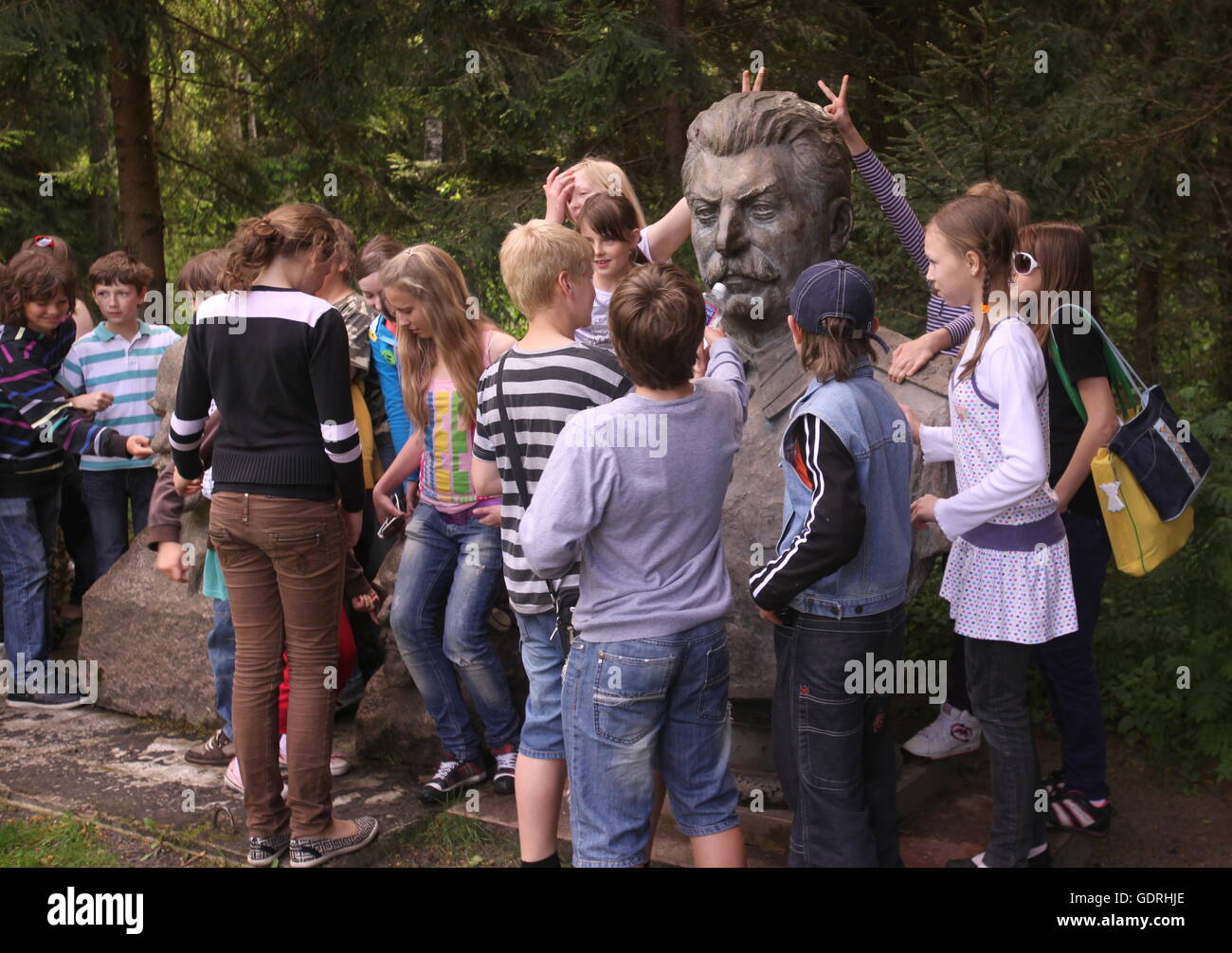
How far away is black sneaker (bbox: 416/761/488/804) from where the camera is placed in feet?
14.5

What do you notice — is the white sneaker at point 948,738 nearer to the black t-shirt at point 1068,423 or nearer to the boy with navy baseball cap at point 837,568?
the black t-shirt at point 1068,423

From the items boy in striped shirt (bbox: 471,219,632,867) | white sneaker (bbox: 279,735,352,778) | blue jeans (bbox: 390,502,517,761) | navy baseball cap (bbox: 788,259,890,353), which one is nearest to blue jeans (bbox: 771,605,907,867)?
boy in striped shirt (bbox: 471,219,632,867)

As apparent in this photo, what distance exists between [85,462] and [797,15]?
16.4 feet

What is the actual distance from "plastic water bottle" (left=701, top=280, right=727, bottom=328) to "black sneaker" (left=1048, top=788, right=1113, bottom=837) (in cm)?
190

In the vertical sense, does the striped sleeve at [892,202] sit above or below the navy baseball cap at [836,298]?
above

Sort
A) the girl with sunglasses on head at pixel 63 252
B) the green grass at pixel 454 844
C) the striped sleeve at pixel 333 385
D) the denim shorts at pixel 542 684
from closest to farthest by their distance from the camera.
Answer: the denim shorts at pixel 542 684 → the striped sleeve at pixel 333 385 → the green grass at pixel 454 844 → the girl with sunglasses on head at pixel 63 252

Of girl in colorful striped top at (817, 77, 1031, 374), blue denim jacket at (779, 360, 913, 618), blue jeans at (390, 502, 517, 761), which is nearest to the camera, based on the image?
blue denim jacket at (779, 360, 913, 618)

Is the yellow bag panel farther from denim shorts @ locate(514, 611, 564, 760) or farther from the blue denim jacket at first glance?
denim shorts @ locate(514, 611, 564, 760)

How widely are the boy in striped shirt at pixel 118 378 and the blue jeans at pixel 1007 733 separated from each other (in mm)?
4105

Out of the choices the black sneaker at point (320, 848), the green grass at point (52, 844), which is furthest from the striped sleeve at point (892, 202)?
the green grass at point (52, 844)

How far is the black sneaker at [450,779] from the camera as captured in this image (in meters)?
4.42

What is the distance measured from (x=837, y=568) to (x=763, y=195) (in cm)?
132
